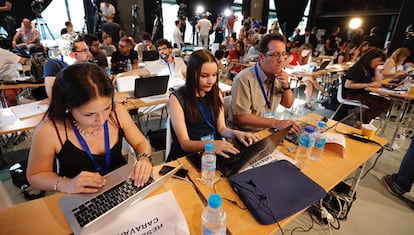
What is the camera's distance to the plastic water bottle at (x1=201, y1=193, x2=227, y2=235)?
2.15ft

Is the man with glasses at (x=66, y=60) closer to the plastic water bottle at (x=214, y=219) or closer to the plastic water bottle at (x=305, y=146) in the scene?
the plastic water bottle at (x=214, y=219)

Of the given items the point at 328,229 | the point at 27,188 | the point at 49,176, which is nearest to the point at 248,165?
the point at 49,176

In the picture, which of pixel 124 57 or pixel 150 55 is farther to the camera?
pixel 150 55

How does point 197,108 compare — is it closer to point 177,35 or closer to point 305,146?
point 305,146

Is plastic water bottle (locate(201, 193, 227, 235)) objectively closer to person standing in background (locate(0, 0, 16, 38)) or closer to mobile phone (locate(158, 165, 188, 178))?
mobile phone (locate(158, 165, 188, 178))

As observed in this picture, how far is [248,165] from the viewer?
3.60 feet

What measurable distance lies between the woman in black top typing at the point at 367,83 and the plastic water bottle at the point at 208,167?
9.42 feet

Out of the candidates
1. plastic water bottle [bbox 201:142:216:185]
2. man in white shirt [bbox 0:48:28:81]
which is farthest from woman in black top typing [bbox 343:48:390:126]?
man in white shirt [bbox 0:48:28:81]

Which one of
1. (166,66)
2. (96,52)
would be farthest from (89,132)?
(96,52)

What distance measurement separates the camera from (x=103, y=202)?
76 cm

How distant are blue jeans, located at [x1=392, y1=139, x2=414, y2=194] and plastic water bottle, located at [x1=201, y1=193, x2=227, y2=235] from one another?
6.88ft

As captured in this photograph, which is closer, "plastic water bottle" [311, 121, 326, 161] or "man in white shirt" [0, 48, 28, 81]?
"plastic water bottle" [311, 121, 326, 161]

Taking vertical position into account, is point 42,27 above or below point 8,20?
below

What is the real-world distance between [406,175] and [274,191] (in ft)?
6.03
